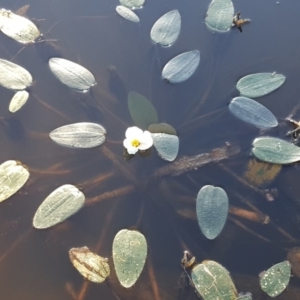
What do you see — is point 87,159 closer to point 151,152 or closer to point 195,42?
point 151,152

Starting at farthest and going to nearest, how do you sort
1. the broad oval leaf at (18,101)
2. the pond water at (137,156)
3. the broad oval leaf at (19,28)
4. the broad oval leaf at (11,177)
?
1. the broad oval leaf at (19,28)
2. the broad oval leaf at (18,101)
3. the broad oval leaf at (11,177)
4. the pond water at (137,156)

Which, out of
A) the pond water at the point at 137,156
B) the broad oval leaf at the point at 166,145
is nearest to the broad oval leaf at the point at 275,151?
the pond water at the point at 137,156

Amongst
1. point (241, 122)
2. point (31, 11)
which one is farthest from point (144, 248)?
point (31, 11)

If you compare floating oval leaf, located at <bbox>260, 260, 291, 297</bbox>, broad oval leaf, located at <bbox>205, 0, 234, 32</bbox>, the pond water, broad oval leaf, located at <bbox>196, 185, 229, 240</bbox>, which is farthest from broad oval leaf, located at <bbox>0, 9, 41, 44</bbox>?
floating oval leaf, located at <bbox>260, 260, 291, 297</bbox>

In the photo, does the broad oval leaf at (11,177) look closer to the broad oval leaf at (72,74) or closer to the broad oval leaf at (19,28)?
the broad oval leaf at (72,74)

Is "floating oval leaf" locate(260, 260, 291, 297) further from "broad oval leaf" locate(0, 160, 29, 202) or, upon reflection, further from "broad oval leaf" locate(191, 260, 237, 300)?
"broad oval leaf" locate(0, 160, 29, 202)

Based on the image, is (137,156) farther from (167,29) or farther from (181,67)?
(167,29)
